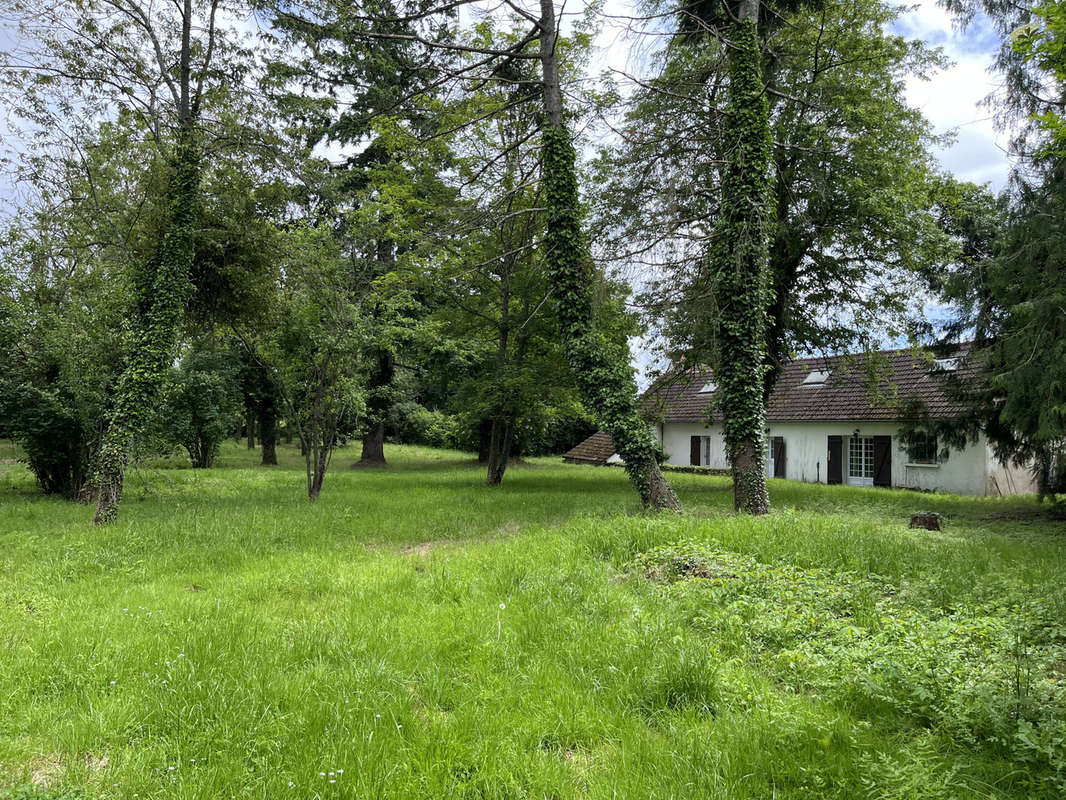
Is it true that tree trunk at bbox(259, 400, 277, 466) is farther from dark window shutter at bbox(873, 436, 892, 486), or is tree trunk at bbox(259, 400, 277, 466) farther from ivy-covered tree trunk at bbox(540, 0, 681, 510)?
dark window shutter at bbox(873, 436, 892, 486)

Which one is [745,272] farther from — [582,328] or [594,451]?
[594,451]

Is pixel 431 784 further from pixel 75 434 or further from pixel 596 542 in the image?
pixel 75 434

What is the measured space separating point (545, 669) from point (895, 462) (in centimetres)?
2293

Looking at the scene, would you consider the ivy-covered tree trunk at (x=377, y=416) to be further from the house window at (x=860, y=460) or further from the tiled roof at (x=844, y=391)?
the house window at (x=860, y=460)

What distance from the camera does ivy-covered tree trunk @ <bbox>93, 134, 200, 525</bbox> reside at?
10.5m

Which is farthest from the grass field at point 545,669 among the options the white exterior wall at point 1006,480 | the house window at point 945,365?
the white exterior wall at point 1006,480

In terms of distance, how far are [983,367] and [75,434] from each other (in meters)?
20.1

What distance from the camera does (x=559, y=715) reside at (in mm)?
3268

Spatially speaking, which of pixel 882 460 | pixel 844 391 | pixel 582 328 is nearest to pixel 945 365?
pixel 882 460

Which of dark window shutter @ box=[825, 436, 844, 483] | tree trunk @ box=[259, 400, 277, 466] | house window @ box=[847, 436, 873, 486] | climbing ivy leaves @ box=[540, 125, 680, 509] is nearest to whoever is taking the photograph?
climbing ivy leaves @ box=[540, 125, 680, 509]

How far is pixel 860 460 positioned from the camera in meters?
23.2

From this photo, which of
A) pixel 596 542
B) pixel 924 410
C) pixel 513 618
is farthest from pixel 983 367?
pixel 513 618

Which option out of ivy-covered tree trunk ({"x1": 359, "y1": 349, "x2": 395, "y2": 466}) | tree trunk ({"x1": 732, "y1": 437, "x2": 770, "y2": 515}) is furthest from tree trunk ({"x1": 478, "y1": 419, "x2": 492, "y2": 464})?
tree trunk ({"x1": 732, "y1": 437, "x2": 770, "y2": 515})

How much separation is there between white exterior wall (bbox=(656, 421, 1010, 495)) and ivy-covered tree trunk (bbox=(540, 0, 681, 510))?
273 inches
